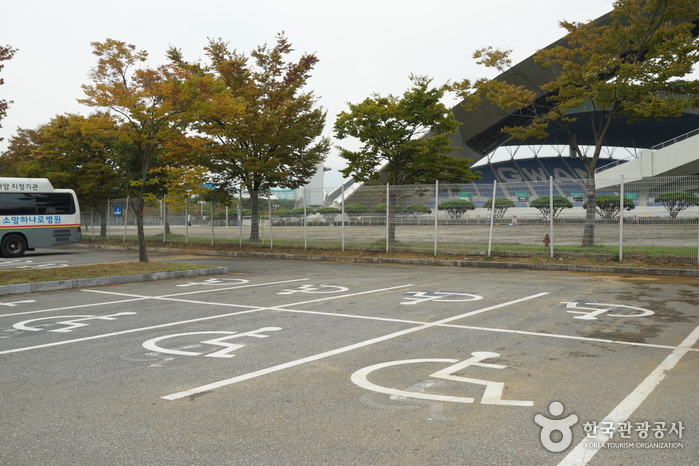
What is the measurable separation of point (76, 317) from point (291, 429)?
233 inches

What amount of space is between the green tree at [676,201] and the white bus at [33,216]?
2219cm

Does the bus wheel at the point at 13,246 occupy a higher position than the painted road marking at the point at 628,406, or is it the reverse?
the bus wheel at the point at 13,246

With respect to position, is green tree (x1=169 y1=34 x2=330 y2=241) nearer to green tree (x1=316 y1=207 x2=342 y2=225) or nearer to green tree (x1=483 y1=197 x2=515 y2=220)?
green tree (x1=316 y1=207 x2=342 y2=225)

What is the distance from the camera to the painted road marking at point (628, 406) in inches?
123

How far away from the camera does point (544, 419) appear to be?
3.69 m

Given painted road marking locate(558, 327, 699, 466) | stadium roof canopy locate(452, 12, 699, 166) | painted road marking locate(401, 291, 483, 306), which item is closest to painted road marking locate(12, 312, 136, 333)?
painted road marking locate(401, 291, 483, 306)

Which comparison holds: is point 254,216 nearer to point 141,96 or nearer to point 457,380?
point 141,96

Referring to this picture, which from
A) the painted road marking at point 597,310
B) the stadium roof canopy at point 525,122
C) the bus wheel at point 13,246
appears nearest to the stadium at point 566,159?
the stadium roof canopy at point 525,122

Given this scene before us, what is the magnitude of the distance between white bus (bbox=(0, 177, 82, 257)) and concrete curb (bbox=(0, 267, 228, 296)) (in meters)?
11.4

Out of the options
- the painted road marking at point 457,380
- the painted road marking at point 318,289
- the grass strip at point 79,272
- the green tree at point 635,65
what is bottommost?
the painted road marking at point 318,289

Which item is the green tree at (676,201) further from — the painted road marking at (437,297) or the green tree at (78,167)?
the green tree at (78,167)

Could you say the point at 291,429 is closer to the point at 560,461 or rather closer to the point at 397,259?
the point at 560,461

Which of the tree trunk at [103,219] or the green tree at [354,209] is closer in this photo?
the green tree at [354,209]

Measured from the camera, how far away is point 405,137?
67.8 ft
